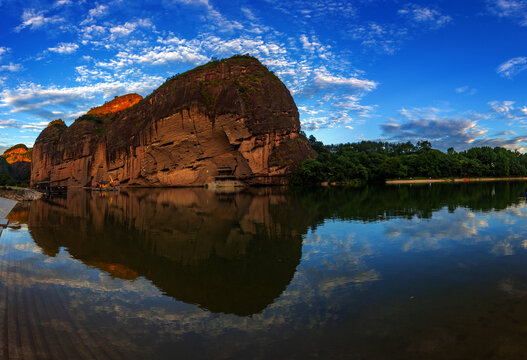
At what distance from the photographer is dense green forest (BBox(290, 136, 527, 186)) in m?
58.4

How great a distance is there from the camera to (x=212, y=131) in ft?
A: 198

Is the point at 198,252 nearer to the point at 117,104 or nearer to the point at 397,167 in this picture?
the point at 397,167

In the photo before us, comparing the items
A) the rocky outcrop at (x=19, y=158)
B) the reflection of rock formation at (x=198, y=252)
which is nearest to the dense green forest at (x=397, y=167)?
the reflection of rock formation at (x=198, y=252)

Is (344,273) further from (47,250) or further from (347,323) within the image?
(47,250)

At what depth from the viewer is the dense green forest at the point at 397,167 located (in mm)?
58366

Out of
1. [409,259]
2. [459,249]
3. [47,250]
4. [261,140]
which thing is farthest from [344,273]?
[261,140]

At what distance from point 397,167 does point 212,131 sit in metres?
41.2

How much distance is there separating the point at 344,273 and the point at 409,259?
235cm

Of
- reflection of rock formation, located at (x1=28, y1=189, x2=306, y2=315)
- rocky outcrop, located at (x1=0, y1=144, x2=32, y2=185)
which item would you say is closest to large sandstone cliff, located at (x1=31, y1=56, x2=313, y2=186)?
reflection of rock formation, located at (x1=28, y1=189, x2=306, y2=315)

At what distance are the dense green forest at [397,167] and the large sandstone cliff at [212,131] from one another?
446cm

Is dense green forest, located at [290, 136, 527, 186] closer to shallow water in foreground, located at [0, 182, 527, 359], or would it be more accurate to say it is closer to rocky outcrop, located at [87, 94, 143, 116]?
shallow water in foreground, located at [0, 182, 527, 359]

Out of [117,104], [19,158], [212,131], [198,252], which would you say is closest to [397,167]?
[212,131]

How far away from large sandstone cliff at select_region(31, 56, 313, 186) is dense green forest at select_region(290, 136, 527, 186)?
446 centimetres

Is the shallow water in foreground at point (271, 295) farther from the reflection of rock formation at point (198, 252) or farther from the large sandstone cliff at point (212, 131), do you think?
the large sandstone cliff at point (212, 131)
